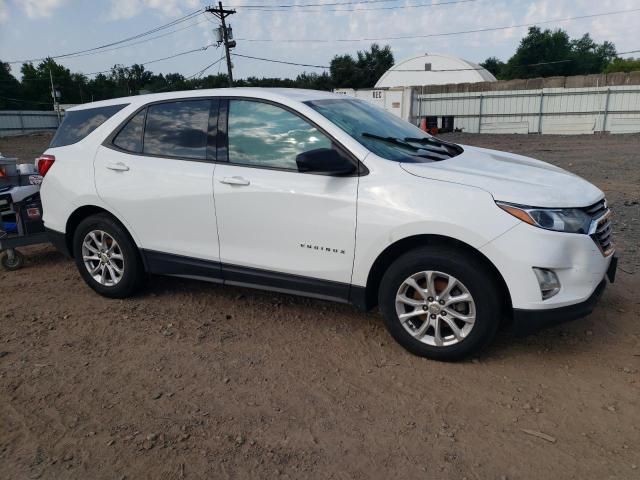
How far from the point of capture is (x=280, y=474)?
8.40 feet

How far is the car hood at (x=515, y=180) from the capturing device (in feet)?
10.5

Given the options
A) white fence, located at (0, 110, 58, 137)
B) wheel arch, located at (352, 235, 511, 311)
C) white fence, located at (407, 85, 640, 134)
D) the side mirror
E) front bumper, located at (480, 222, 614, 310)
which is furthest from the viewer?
white fence, located at (0, 110, 58, 137)

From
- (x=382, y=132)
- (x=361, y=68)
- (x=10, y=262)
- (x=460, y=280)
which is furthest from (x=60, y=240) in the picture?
(x=361, y=68)

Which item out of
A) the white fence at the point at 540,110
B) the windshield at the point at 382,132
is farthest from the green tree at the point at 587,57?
the windshield at the point at 382,132

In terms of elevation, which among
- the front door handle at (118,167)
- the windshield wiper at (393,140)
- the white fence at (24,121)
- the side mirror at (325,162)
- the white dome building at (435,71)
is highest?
the white dome building at (435,71)

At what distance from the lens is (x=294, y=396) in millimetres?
3219

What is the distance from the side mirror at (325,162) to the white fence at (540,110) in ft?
88.2

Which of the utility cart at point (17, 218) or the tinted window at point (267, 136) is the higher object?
the tinted window at point (267, 136)

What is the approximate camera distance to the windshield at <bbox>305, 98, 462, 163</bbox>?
3756mm

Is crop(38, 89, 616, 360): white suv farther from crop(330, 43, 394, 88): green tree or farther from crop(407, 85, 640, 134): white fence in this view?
crop(330, 43, 394, 88): green tree

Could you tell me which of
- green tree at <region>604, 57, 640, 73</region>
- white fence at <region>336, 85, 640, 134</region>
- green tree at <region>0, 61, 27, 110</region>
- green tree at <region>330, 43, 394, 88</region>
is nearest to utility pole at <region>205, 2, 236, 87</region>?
white fence at <region>336, 85, 640, 134</region>

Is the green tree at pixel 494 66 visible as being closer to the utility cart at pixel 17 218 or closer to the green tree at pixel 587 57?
the green tree at pixel 587 57

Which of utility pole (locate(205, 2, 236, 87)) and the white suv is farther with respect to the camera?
utility pole (locate(205, 2, 236, 87))

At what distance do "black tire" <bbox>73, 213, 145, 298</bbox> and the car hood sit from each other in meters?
2.53
